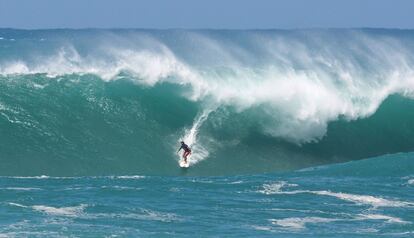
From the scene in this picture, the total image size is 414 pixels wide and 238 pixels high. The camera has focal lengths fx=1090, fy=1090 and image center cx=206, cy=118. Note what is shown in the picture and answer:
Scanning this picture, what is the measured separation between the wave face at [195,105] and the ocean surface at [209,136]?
0.17ft

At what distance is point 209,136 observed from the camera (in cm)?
2478

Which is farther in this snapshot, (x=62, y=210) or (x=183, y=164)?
(x=183, y=164)

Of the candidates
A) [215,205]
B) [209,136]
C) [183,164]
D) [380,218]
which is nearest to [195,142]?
[209,136]

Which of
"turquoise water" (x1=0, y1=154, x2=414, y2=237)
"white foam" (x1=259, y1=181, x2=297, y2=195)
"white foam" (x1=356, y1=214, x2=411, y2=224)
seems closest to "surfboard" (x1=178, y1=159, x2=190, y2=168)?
"turquoise water" (x1=0, y1=154, x2=414, y2=237)

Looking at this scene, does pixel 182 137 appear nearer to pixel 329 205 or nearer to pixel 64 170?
pixel 64 170

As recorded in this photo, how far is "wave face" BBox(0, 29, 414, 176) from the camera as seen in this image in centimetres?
2353

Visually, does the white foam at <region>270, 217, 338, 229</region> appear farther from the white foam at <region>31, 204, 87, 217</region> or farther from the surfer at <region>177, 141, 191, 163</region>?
the surfer at <region>177, 141, 191, 163</region>

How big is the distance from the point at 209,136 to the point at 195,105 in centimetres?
195

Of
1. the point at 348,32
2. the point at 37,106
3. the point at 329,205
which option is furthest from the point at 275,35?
the point at 329,205

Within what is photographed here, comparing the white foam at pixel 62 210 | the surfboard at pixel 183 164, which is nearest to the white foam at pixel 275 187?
the surfboard at pixel 183 164

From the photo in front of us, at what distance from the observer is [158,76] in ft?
90.9

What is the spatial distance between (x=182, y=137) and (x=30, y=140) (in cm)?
350

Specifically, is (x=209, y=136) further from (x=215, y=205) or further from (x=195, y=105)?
(x=215, y=205)

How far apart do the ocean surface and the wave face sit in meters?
0.05
